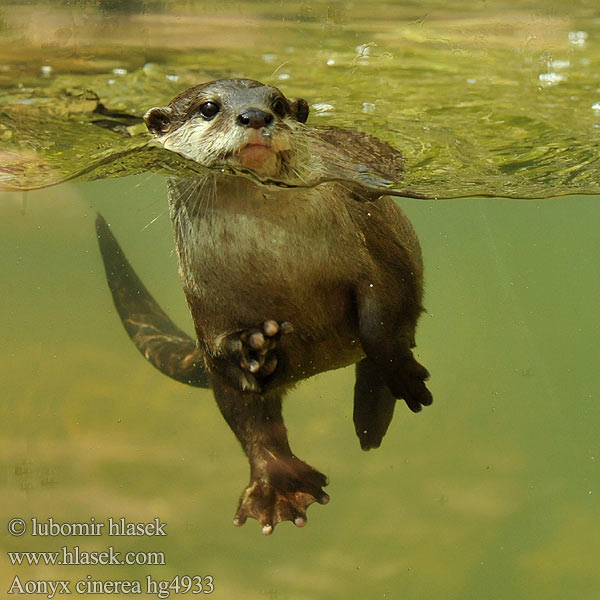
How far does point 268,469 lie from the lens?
377cm

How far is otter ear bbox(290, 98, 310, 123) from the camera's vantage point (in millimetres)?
3252

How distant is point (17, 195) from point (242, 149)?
4.97m

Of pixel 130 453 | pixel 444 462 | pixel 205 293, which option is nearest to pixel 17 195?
pixel 130 453

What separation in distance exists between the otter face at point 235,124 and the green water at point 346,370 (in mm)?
209

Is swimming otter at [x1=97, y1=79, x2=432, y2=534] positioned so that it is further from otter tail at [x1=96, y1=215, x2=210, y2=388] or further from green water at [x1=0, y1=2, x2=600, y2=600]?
otter tail at [x1=96, y1=215, x2=210, y2=388]

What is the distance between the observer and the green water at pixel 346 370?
10.4 ft

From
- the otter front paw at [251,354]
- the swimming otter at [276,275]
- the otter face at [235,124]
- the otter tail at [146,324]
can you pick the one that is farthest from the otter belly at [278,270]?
the otter tail at [146,324]

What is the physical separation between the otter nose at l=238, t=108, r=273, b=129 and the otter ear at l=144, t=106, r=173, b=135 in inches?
27.5

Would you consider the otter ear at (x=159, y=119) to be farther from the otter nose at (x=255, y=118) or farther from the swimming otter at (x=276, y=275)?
the otter nose at (x=255, y=118)

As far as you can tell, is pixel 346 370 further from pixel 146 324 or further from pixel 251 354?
pixel 251 354

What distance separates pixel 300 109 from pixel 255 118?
52cm

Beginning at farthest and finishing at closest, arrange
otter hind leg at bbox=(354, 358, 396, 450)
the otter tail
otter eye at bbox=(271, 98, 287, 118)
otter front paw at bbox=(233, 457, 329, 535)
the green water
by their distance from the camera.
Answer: the otter tail, otter hind leg at bbox=(354, 358, 396, 450), otter front paw at bbox=(233, 457, 329, 535), the green water, otter eye at bbox=(271, 98, 287, 118)

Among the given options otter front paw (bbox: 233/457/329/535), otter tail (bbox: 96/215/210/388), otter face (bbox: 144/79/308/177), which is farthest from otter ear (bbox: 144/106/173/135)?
otter front paw (bbox: 233/457/329/535)

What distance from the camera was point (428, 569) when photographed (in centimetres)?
765
